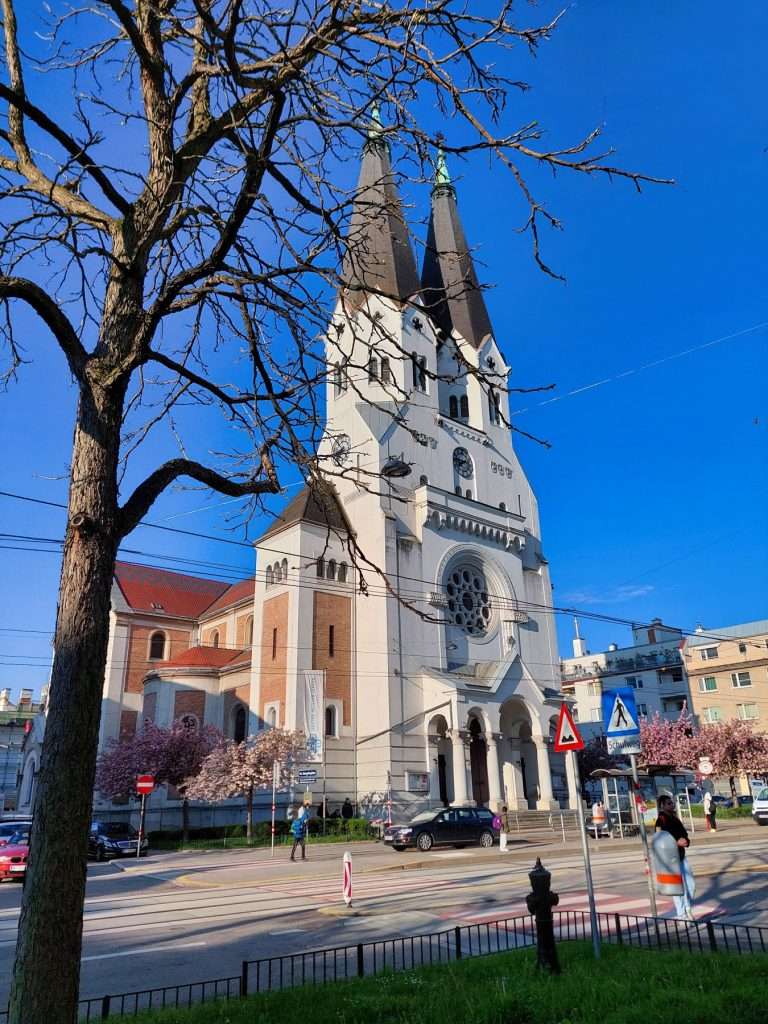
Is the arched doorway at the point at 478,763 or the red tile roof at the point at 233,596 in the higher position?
the red tile roof at the point at 233,596

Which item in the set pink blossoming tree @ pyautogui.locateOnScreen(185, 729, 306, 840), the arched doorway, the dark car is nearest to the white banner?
Result: pink blossoming tree @ pyautogui.locateOnScreen(185, 729, 306, 840)

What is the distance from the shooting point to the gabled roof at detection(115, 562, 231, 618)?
5159cm

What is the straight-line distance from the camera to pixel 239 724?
141 feet

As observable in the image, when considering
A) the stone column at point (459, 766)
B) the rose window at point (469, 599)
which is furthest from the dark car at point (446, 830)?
the rose window at point (469, 599)

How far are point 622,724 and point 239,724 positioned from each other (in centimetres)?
3591

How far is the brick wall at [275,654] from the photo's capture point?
37.0 metres

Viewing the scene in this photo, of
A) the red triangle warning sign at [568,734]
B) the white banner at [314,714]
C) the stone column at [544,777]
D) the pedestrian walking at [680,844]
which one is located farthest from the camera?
the stone column at [544,777]

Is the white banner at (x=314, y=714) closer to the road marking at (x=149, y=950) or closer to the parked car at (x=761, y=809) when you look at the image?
the parked car at (x=761, y=809)

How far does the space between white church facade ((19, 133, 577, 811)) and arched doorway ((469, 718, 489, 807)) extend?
88mm

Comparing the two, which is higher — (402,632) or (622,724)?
(402,632)

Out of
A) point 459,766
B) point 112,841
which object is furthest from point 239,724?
point 112,841

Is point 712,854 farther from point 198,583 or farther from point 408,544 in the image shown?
point 198,583

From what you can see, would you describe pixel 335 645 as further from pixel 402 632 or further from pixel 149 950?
pixel 149 950

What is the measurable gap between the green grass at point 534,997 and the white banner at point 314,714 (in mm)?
29180
